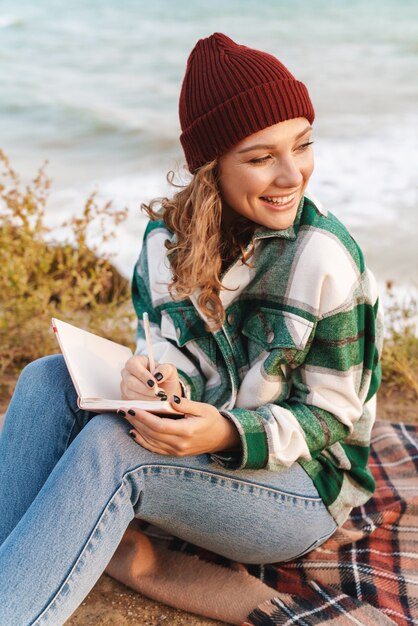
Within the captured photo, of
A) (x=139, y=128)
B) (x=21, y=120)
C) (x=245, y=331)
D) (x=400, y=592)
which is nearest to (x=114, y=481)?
(x=245, y=331)

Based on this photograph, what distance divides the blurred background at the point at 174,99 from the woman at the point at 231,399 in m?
0.31

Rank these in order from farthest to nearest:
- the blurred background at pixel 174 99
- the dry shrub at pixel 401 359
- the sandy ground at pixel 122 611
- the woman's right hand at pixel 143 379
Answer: the blurred background at pixel 174 99, the dry shrub at pixel 401 359, the sandy ground at pixel 122 611, the woman's right hand at pixel 143 379

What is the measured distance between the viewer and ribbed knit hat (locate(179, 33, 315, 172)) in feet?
6.71

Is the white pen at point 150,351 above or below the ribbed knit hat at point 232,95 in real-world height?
below

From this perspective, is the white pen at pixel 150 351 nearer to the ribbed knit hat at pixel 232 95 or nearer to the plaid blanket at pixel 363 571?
the ribbed knit hat at pixel 232 95

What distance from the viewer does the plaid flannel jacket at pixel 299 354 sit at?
2068 millimetres

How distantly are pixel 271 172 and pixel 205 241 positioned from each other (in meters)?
0.26

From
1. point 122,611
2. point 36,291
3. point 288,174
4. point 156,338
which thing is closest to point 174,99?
point 36,291

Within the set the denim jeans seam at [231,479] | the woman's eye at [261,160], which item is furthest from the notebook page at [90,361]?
the woman's eye at [261,160]

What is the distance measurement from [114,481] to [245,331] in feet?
1.92

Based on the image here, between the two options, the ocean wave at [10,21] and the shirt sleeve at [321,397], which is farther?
the ocean wave at [10,21]

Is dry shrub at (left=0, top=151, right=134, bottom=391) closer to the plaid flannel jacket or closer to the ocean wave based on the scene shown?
the plaid flannel jacket

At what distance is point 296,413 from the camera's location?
82.7 inches

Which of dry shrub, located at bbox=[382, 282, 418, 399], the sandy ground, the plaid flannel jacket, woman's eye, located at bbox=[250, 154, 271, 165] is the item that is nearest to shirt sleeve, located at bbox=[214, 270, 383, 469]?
the plaid flannel jacket
